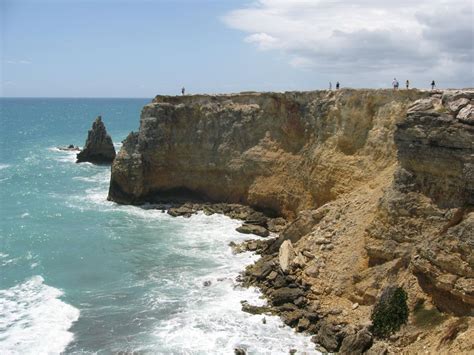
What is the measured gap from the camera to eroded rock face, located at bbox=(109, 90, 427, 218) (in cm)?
3278

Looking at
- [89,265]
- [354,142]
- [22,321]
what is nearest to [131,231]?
[89,265]

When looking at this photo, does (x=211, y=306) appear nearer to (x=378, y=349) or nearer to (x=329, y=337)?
(x=329, y=337)

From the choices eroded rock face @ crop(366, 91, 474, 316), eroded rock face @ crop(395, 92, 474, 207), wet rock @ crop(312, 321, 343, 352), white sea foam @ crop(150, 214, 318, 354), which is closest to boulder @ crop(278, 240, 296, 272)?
white sea foam @ crop(150, 214, 318, 354)

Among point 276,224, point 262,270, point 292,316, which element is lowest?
point 292,316

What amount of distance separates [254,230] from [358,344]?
16292 millimetres

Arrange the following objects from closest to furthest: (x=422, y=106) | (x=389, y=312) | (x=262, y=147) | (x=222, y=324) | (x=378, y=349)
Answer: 1. (x=378, y=349)
2. (x=389, y=312)
3. (x=422, y=106)
4. (x=222, y=324)
5. (x=262, y=147)

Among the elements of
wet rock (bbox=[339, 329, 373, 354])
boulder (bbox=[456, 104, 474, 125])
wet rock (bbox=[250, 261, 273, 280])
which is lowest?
wet rock (bbox=[339, 329, 373, 354])

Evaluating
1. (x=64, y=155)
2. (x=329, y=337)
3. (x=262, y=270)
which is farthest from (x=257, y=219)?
(x=64, y=155)

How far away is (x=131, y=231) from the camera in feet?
127

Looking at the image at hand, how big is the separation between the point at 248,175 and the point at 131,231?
10209mm

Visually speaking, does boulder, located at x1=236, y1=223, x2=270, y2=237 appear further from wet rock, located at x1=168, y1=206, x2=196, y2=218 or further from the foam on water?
wet rock, located at x1=168, y1=206, x2=196, y2=218

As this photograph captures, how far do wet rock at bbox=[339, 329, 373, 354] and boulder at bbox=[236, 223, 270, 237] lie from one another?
15.3m

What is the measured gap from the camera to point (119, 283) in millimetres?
29266

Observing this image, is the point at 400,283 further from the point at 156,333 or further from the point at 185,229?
the point at 185,229
